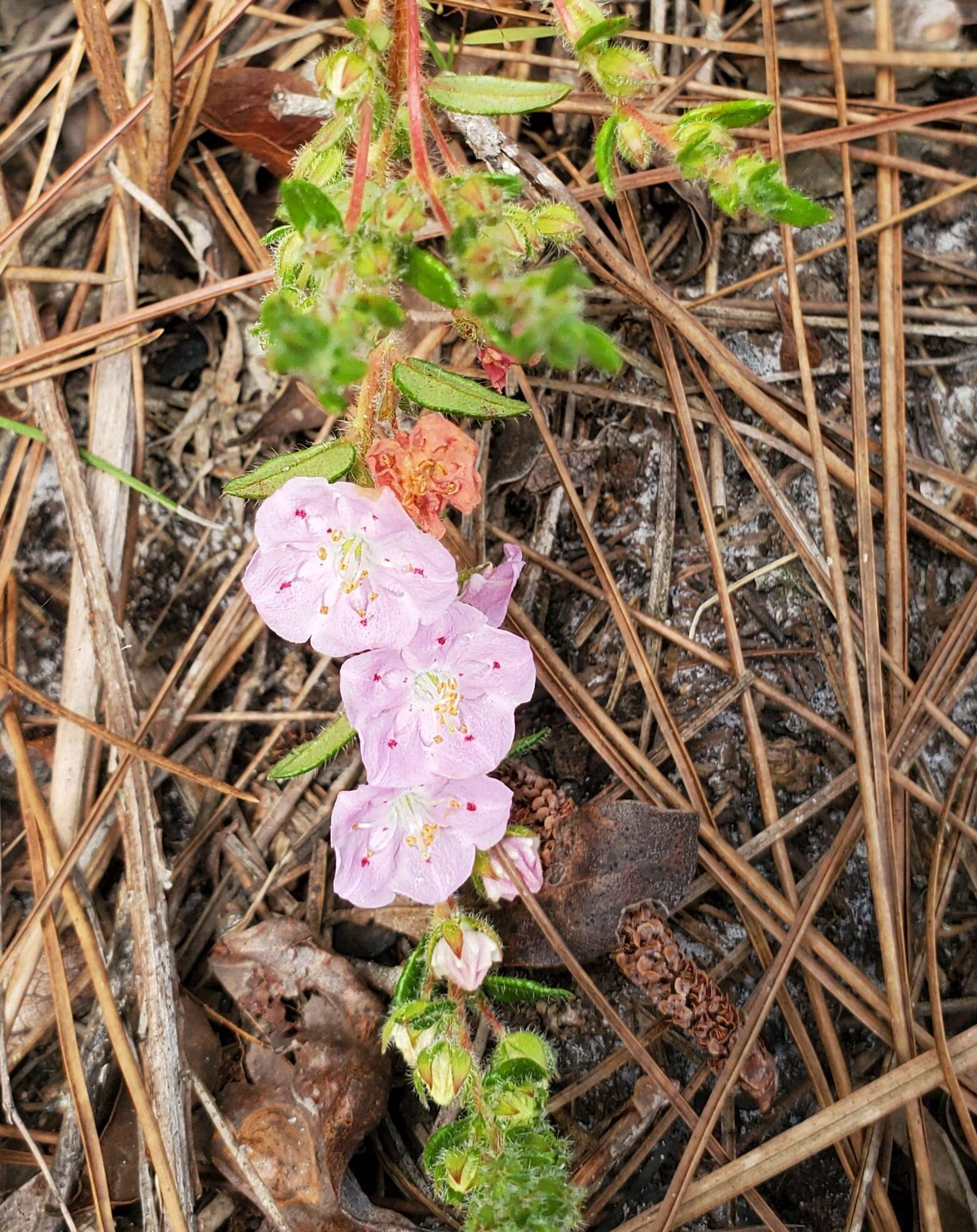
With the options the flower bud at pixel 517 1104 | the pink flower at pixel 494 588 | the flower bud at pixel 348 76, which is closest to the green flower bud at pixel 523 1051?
the flower bud at pixel 517 1104

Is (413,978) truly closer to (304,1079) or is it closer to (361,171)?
(304,1079)

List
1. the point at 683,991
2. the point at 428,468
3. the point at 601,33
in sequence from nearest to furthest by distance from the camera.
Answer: the point at 601,33, the point at 428,468, the point at 683,991

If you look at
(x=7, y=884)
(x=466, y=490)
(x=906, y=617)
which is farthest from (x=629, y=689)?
(x=7, y=884)

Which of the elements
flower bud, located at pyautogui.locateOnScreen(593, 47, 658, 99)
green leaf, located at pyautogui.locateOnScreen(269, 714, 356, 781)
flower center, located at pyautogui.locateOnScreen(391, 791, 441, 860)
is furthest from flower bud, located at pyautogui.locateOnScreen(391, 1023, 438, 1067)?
flower bud, located at pyautogui.locateOnScreen(593, 47, 658, 99)

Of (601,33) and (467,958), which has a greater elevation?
(601,33)

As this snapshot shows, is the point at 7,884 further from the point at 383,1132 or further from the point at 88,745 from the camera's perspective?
the point at 383,1132

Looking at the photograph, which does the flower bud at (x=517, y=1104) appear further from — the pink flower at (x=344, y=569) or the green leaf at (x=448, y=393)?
the green leaf at (x=448, y=393)

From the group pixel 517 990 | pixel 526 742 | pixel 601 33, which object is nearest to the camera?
pixel 601 33

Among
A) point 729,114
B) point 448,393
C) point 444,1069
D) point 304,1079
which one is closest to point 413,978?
point 444,1069
